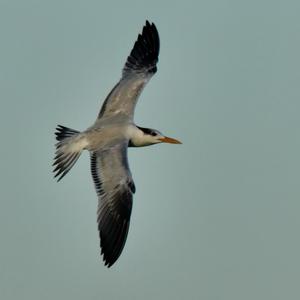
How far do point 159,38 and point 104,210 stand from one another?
687cm

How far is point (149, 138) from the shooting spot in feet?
77.8

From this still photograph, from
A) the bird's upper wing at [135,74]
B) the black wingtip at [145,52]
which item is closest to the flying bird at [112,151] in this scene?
the bird's upper wing at [135,74]

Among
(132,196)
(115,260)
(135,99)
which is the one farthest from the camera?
(135,99)

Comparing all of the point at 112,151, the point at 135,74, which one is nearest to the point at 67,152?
the point at 112,151

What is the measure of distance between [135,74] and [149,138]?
2452 mm

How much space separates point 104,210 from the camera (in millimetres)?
21266

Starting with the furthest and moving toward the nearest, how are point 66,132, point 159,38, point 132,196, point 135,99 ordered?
point 159,38
point 135,99
point 66,132
point 132,196

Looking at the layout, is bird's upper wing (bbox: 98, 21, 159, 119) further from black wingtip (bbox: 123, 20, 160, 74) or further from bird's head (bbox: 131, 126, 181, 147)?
bird's head (bbox: 131, 126, 181, 147)

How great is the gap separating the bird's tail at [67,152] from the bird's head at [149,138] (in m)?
1.49

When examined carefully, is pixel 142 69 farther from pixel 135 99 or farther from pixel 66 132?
pixel 66 132

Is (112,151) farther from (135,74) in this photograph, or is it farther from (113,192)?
(135,74)

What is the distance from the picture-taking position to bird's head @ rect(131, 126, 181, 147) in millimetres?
23359

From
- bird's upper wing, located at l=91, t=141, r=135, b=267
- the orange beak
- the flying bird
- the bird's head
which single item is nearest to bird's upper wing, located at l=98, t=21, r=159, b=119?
the flying bird

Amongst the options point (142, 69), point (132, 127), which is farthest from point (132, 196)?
point (142, 69)
